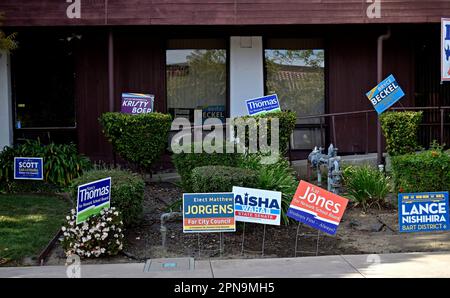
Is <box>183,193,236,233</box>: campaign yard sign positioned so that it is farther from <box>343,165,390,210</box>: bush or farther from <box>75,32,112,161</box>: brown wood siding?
<box>75,32,112,161</box>: brown wood siding

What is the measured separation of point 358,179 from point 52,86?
305 inches

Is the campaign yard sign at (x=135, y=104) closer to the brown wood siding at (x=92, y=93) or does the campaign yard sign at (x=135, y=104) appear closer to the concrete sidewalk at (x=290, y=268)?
the brown wood siding at (x=92, y=93)

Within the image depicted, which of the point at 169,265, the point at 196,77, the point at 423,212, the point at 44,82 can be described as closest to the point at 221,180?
the point at 169,265

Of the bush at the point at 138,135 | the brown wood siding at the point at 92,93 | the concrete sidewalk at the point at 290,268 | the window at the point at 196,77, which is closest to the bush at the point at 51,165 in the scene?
the bush at the point at 138,135

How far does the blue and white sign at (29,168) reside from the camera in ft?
36.2

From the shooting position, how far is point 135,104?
1180 cm

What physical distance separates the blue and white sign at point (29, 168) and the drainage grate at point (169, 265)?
4.62 meters

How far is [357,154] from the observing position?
45.0ft

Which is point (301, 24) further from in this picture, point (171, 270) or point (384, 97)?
point (171, 270)

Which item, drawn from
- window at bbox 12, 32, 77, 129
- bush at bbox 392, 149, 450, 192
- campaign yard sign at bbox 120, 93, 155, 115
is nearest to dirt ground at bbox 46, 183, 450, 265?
bush at bbox 392, 149, 450, 192

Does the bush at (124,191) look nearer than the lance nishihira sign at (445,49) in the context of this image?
Yes

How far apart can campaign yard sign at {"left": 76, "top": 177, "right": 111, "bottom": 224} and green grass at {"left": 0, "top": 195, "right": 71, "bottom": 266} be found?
95 centimetres
